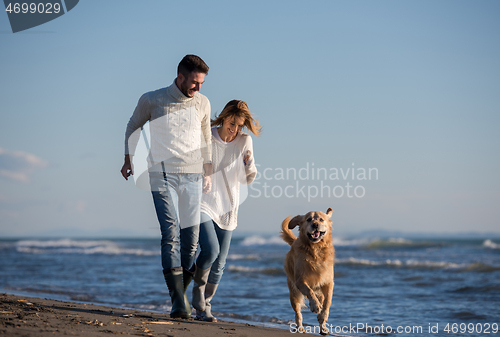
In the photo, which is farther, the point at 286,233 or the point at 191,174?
the point at 286,233

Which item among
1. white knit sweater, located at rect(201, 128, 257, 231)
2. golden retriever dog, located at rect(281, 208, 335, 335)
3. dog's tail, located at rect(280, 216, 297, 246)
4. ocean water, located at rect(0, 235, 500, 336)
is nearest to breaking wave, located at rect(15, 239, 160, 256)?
ocean water, located at rect(0, 235, 500, 336)

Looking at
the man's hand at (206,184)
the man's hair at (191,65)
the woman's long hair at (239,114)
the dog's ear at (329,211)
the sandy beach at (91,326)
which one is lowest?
the sandy beach at (91,326)

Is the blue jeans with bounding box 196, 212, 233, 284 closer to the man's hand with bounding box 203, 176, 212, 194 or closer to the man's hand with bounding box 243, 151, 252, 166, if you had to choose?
the man's hand with bounding box 203, 176, 212, 194

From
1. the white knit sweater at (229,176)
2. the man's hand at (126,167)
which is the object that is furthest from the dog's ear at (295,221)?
the man's hand at (126,167)

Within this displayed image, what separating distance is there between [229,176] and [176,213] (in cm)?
72

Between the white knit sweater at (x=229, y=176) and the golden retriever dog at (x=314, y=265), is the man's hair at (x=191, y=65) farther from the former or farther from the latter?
the golden retriever dog at (x=314, y=265)

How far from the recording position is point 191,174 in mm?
3973

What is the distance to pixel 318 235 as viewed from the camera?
4.04m

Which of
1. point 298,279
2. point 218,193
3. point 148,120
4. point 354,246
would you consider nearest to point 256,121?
point 218,193

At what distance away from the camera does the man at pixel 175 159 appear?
3.78 m

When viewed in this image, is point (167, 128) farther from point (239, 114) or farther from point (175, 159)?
point (239, 114)

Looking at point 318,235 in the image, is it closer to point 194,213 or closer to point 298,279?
point 298,279

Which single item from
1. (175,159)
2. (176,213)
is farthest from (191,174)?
(176,213)

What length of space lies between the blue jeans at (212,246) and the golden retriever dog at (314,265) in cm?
70
